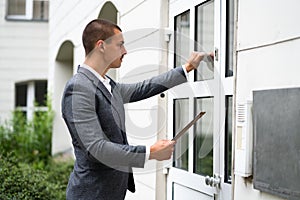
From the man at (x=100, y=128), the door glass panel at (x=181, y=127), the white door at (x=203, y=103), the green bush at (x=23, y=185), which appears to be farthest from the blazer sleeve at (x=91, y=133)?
the green bush at (x=23, y=185)

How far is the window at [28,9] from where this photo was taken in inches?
483

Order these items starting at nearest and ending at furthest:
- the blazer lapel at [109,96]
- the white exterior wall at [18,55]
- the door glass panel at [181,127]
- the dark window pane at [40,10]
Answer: the blazer lapel at [109,96] → the door glass panel at [181,127] → the white exterior wall at [18,55] → the dark window pane at [40,10]

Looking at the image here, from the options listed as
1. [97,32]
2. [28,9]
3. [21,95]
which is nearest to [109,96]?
[97,32]

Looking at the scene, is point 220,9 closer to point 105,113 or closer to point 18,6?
point 105,113

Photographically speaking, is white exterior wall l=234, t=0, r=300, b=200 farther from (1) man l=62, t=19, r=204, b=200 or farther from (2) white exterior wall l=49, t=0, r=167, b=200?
(2) white exterior wall l=49, t=0, r=167, b=200

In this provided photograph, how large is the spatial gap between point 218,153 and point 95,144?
0.74 meters

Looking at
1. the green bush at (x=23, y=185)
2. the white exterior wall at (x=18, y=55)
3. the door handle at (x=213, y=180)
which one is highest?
the white exterior wall at (x=18, y=55)

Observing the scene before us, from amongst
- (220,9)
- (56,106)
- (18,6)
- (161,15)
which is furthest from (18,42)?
(220,9)

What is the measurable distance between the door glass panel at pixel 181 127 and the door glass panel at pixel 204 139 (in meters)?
0.12

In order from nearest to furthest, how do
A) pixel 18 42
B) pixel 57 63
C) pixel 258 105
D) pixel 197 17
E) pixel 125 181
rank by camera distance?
pixel 258 105 → pixel 125 181 → pixel 197 17 → pixel 57 63 → pixel 18 42

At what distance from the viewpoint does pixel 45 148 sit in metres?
9.41

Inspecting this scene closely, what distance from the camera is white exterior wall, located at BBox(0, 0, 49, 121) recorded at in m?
11.8

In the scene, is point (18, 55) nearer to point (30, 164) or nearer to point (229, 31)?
→ point (30, 164)

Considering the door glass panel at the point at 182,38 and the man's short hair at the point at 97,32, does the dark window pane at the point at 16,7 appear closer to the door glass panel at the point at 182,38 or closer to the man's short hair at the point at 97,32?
the door glass panel at the point at 182,38
